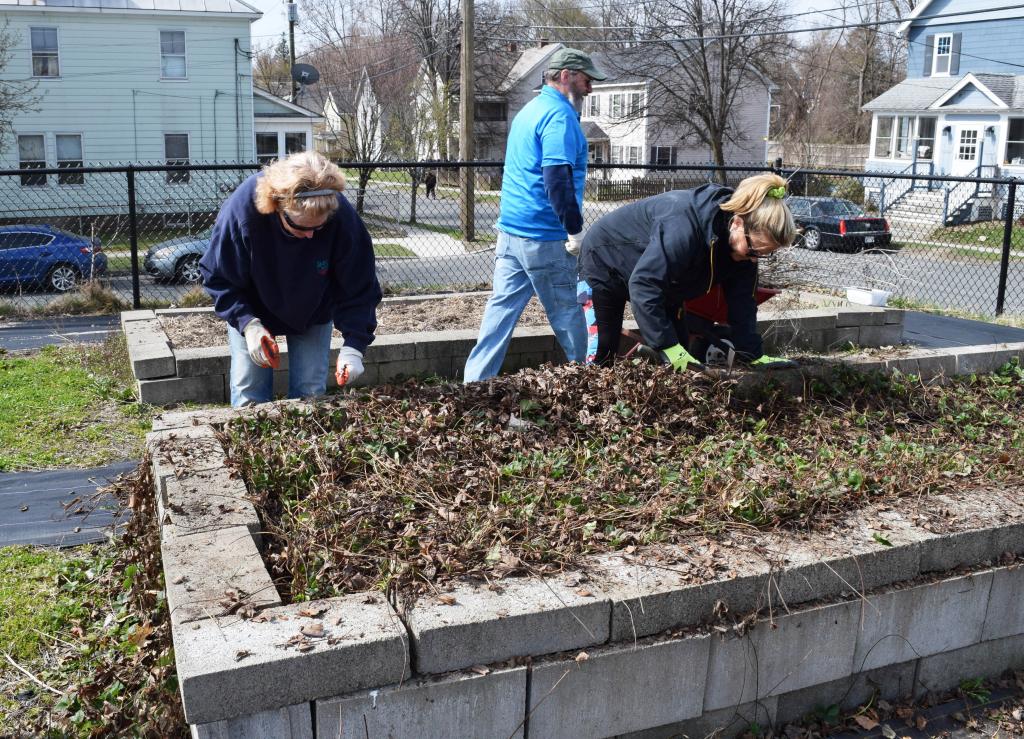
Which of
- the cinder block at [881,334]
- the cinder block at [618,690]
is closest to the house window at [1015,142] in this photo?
the cinder block at [881,334]

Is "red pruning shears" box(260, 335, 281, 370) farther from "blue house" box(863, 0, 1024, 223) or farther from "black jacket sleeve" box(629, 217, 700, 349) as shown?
"blue house" box(863, 0, 1024, 223)

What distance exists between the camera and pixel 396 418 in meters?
3.96

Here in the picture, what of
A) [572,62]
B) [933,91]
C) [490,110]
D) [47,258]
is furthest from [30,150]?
[933,91]

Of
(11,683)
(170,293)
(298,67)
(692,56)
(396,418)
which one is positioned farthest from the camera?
(692,56)

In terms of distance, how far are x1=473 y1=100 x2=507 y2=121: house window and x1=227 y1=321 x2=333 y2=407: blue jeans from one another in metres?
A: 39.4

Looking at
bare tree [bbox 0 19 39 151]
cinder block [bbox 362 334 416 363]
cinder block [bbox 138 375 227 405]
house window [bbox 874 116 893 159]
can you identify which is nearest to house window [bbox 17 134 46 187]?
bare tree [bbox 0 19 39 151]

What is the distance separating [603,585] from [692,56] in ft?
115

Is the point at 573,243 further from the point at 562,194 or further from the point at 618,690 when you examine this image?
the point at 618,690

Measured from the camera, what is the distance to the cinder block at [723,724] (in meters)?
2.79

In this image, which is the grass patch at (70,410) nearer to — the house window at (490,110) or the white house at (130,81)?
the white house at (130,81)

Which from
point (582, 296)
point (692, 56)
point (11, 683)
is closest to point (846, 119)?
point (692, 56)

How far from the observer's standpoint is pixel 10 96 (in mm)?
23562

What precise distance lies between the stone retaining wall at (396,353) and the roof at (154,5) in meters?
21.0

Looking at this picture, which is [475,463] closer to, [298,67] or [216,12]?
[298,67]
